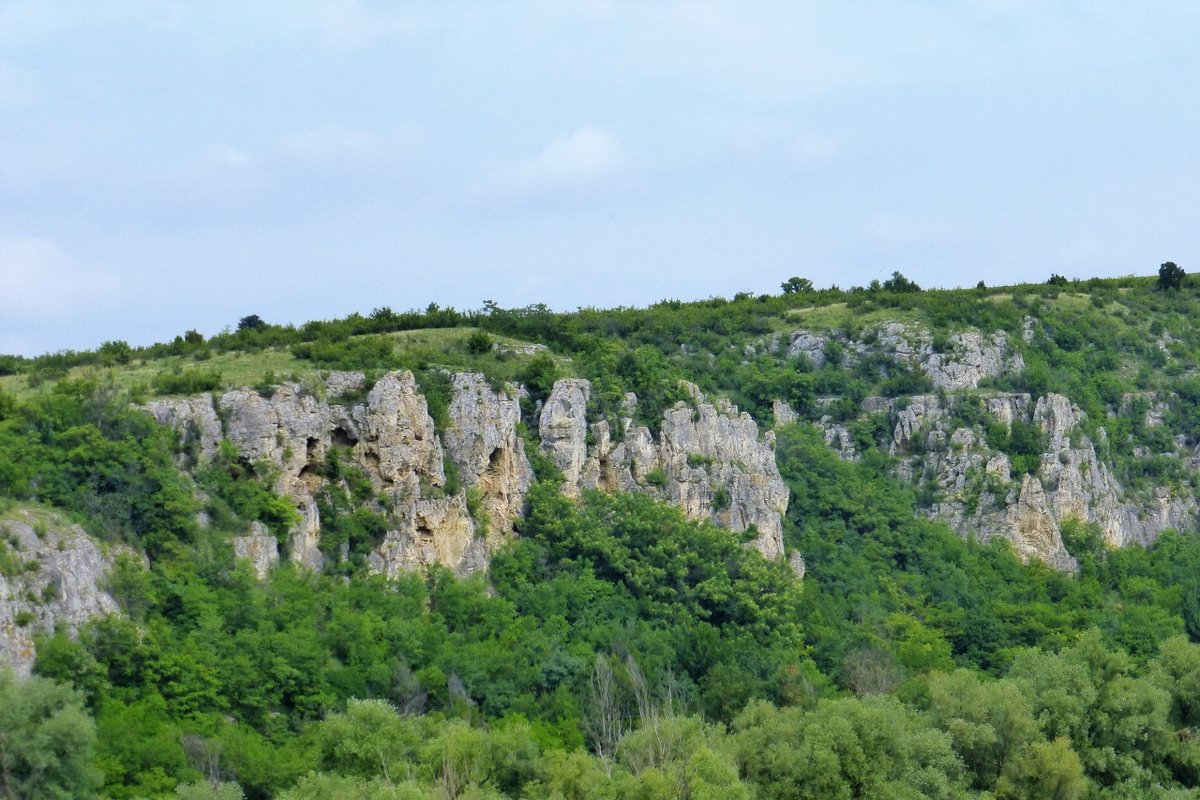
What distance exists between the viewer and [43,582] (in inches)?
2515

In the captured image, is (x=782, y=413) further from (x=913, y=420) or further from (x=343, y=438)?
(x=343, y=438)

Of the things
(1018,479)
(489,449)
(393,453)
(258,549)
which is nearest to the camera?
(258,549)

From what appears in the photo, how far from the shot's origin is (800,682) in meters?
79.5

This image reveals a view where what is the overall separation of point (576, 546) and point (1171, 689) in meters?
24.8

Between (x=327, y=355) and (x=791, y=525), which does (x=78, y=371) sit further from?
(x=791, y=525)

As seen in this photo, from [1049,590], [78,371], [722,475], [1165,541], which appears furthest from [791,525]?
[78,371]

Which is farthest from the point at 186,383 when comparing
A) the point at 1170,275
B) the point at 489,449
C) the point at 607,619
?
the point at 1170,275

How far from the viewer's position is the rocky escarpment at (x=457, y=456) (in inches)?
2960

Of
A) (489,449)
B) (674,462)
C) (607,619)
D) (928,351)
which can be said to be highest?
(928,351)

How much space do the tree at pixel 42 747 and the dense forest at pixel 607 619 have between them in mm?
101

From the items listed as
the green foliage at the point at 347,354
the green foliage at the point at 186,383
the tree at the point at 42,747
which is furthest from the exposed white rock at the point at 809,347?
the tree at the point at 42,747

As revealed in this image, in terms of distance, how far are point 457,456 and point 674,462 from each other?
11.7 m

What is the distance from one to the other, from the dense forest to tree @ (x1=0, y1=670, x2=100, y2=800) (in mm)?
101

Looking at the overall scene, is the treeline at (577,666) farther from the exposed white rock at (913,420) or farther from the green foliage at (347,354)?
the exposed white rock at (913,420)
